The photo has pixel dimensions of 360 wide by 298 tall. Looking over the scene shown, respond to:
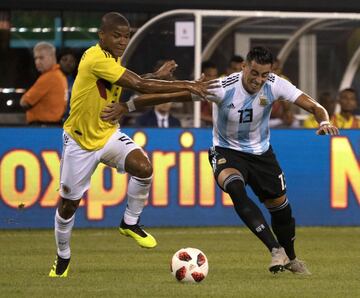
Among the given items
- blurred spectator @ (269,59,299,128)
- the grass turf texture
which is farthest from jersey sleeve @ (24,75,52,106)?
blurred spectator @ (269,59,299,128)

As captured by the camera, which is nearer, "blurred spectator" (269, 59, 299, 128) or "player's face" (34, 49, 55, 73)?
"player's face" (34, 49, 55, 73)

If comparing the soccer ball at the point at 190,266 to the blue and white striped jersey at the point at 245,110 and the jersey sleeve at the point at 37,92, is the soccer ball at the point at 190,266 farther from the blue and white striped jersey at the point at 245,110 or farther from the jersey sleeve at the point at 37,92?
the jersey sleeve at the point at 37,92

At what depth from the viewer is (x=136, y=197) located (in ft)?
40.7

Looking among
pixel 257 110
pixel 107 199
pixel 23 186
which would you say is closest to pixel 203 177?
pixel 107 199

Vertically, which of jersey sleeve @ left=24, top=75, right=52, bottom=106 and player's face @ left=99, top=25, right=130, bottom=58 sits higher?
player's face @ left=99, top=25, right=130, bottom=58

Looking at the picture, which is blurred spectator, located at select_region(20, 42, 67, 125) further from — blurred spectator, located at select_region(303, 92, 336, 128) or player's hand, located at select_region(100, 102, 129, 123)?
player's hand, located at select_region(100, 102, 129, 123)

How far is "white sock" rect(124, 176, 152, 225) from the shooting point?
12328 mm

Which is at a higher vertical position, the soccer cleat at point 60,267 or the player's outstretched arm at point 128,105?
the player's outstretched arm at point 128,105

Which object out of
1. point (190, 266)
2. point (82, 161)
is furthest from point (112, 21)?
point (190, 266)

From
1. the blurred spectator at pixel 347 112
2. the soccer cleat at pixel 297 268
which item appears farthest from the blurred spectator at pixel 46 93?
the soccer cleat at pixel 297 268

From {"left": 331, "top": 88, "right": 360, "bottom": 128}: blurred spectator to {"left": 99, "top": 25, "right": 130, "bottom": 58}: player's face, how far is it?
6.66 meters

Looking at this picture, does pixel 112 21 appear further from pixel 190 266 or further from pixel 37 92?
pixel 37 92

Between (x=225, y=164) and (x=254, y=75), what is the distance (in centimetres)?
85

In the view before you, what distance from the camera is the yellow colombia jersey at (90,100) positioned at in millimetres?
11812
